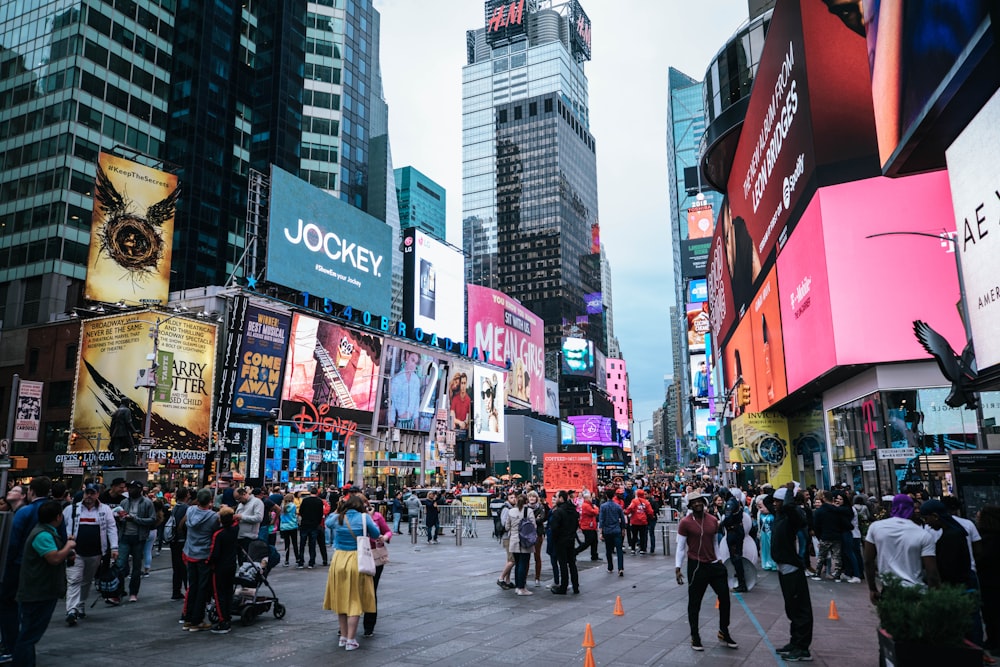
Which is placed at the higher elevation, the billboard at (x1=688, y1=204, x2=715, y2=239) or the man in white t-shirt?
the billboard at (x1=688, y1=204, x2=715, y2=239)

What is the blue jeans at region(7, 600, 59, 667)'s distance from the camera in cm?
690

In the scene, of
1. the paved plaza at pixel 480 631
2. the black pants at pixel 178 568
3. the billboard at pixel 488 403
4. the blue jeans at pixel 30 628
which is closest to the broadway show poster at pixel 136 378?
the paved plaza at pixel 480 631

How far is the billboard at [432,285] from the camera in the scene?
64312mm

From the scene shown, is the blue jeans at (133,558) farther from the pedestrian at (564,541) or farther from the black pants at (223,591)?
the pedestrian at (564,541)

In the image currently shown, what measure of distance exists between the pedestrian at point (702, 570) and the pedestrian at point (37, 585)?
7.11m

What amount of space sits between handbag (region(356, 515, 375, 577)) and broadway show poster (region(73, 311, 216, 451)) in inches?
1351

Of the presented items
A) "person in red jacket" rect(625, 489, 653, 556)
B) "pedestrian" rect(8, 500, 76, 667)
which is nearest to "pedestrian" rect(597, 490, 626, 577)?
"person in red jacket" rect(625, 489, 653, 556)

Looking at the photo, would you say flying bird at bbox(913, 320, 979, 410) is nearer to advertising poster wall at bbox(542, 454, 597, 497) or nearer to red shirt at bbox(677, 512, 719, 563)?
red shirt at bbox(677, 512, 719, 563)

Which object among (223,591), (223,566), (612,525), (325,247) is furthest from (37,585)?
(325,247)

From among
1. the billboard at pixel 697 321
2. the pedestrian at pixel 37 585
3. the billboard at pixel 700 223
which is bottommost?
the pedestrian at pixel 37 585

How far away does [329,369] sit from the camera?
50.0 meters

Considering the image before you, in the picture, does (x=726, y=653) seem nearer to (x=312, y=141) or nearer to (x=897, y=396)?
(x=897, y=396)

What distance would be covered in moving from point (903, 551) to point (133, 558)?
12213 mm

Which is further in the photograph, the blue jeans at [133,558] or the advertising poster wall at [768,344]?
the advertising poster wall at [768,344]
